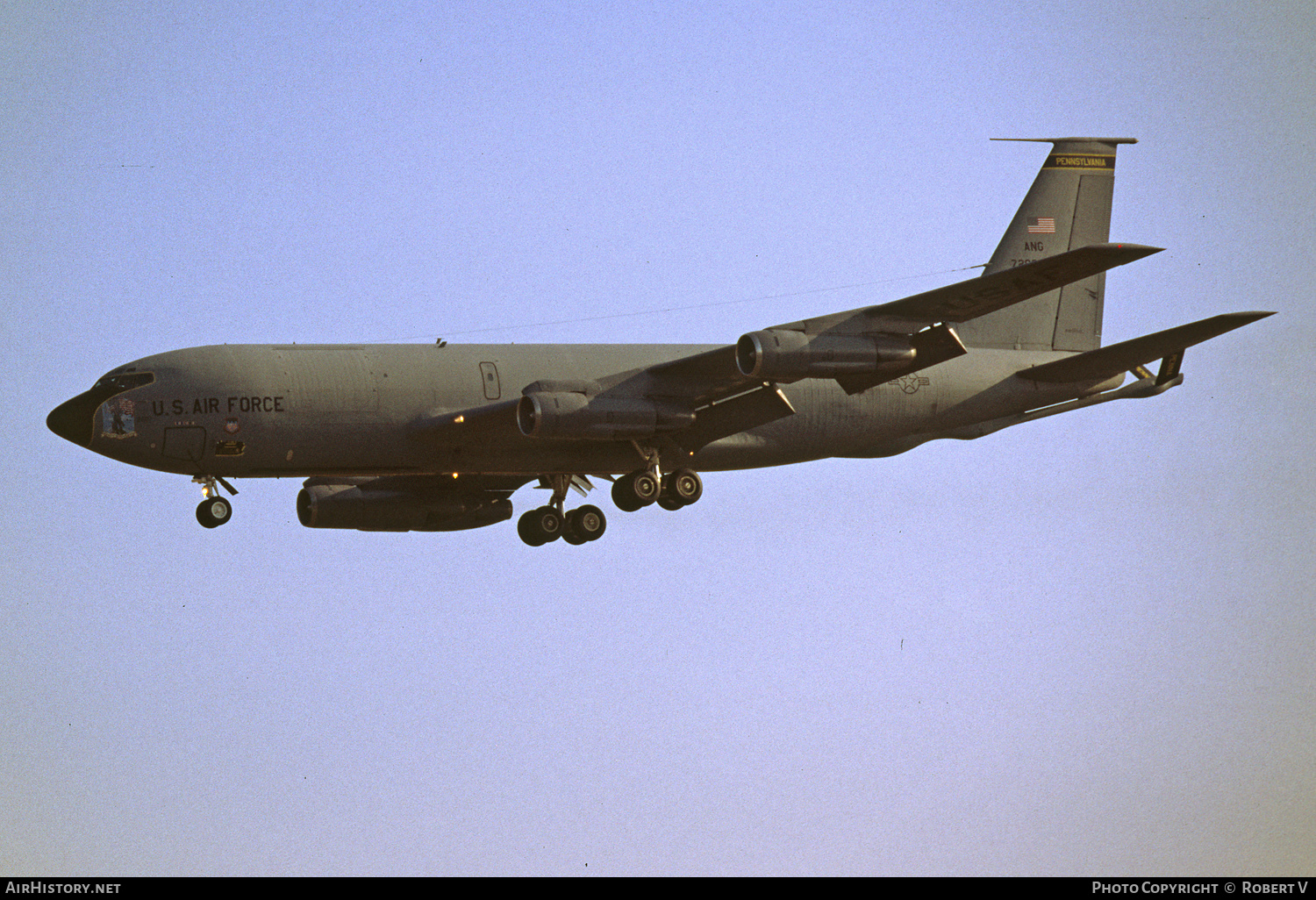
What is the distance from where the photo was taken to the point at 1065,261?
37.2 meters

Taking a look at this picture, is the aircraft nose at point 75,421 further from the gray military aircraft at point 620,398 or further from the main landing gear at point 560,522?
the main landing gear at point 560,522

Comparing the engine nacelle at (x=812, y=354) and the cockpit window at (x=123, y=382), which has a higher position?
the engine nacelle at (x=812, y=354)

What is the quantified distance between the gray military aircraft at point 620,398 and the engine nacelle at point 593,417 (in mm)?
42

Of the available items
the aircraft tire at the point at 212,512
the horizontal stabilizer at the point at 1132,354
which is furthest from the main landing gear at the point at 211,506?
the horizontal stabilizer at the point at 1132,354

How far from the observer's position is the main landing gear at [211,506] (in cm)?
4103

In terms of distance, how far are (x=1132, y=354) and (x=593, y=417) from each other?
12925 millimetres

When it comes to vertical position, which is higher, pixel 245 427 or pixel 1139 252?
pixel 1139 252

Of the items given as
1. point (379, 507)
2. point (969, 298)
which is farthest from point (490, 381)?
point (969, 298)

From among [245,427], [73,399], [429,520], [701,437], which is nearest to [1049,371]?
[701,437]

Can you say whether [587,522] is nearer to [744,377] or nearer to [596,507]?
[596,507]

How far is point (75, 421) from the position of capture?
40031mm

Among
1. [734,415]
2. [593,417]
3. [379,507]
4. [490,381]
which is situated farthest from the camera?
[379,507]
